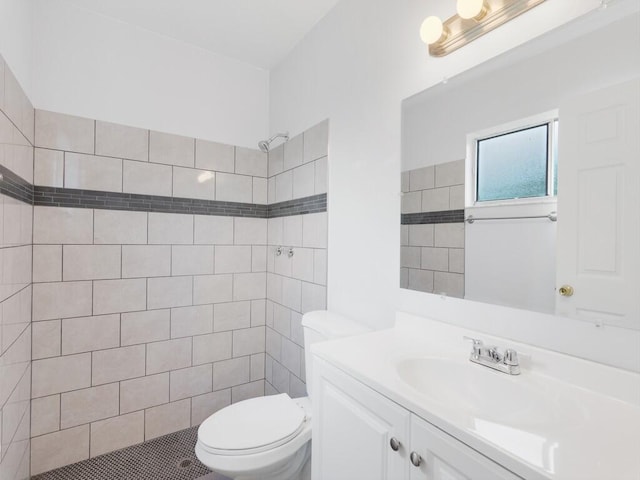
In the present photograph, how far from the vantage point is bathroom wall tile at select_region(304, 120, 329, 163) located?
185 centimetres

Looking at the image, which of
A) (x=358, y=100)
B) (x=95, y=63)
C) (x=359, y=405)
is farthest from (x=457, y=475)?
(x=95, y=63)

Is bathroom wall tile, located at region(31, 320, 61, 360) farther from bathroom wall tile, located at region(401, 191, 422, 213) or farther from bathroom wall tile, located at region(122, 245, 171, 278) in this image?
bathroom wall tile, located at region(401, 191, 422, 213)

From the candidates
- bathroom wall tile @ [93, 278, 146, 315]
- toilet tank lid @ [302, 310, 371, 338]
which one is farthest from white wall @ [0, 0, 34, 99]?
toilet tank lid @ [302, 310, 371, 338]

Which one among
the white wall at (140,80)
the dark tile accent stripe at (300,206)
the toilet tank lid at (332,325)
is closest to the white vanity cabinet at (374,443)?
the toilet tank lid at (332,325)

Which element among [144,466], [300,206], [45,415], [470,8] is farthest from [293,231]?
[45,415]

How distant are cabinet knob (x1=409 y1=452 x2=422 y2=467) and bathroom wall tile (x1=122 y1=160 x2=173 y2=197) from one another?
75.4 inches

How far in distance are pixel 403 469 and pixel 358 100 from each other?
1475mm

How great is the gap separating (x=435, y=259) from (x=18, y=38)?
6.61 ft

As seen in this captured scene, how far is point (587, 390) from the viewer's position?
32.4 inches

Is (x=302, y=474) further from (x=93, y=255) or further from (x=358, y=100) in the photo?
(x=358, y=100)

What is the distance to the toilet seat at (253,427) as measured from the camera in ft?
4.21

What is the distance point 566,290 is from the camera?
35.6 inches

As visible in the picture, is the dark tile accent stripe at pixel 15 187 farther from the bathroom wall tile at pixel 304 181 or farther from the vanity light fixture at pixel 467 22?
the vanity light fixture at pixel 467 22

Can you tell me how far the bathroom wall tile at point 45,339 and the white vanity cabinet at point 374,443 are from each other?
5.00 ft
